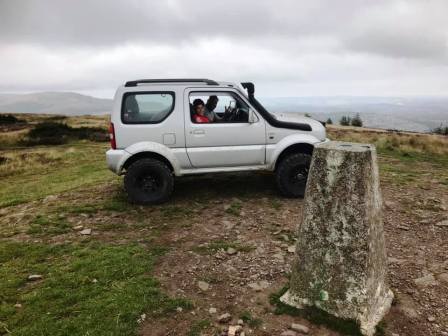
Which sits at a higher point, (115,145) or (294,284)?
(115,145)

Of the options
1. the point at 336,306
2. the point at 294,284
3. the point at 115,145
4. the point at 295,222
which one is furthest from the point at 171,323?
the point at 115,145

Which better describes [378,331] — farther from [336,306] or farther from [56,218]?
[56,218]

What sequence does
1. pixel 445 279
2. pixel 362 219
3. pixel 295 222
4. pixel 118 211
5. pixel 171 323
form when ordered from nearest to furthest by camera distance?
pixel 362 219 → pixel 171 323 → pixel 445 279 → pixel 295 222 → pixel 118 211

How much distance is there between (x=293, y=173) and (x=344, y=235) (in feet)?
13.3

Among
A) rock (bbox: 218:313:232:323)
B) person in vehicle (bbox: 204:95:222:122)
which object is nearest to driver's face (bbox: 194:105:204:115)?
person in vehicle (bbox: 204:95:222:122)

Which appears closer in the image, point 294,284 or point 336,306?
point 336,306

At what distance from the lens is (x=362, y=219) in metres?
3.76

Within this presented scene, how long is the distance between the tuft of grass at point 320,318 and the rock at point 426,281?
1486 mm

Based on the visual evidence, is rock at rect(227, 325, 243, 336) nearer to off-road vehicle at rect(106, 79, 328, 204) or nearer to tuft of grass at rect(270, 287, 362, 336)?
tuft of grass at rect(270, 287, 362, 336)

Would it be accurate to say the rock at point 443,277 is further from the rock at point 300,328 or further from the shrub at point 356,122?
the shrub at point 356,122

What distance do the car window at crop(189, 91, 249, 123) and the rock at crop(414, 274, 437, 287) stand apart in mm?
4189

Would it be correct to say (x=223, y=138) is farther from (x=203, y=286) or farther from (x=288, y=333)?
(x=288, y=333)

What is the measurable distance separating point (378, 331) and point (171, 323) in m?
2.09

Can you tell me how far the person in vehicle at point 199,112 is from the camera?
762 centimetres
